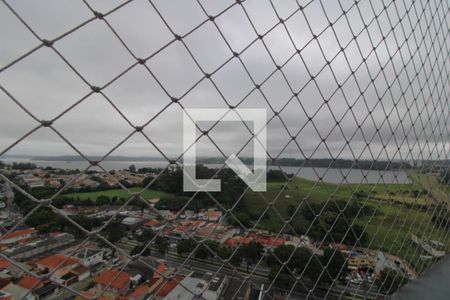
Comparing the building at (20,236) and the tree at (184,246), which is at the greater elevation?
the building at (20,236)

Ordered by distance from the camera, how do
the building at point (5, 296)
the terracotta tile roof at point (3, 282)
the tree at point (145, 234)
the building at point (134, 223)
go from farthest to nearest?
the building at point (134, 223) < the tree at point (145, 234) < the terracotta tile roof at point (3, 282) < the building at point (5, 296)

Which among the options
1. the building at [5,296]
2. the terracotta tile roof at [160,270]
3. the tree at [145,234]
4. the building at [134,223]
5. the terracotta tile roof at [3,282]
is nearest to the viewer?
the terracotta tile roof at [160,270]

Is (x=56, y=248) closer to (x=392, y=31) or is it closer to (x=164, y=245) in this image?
(x=164, y=245)

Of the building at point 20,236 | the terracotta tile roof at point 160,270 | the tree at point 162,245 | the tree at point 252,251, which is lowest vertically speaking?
the tree at point 252,251

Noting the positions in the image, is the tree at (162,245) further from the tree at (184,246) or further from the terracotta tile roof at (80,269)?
the terracotta tile roof at (80,269)

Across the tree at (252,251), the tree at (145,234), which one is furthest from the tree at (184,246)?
the tree at (252,251)

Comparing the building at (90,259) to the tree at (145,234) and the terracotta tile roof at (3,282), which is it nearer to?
the tree at (145,234)

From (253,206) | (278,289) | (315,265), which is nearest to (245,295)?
(278,289)

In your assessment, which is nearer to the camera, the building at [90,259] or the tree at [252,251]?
the building at [90,259]

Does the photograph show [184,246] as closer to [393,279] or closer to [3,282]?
[3,282]

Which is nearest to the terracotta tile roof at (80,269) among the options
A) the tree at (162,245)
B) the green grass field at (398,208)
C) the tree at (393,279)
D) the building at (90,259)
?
the building at (90,259)

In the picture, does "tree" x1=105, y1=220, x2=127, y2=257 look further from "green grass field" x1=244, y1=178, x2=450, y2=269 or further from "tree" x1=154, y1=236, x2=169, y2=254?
"green grass field" x1=244, y1=178, x2=450, y2=269

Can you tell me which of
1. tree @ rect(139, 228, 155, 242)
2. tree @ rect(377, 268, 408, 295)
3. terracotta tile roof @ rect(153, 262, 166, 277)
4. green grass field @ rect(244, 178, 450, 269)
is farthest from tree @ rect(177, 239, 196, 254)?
tree @ rect(377, 268, 408, 295)

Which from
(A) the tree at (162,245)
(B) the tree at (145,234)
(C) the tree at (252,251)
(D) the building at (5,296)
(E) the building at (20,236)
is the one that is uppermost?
(D) the building at (5,296)
